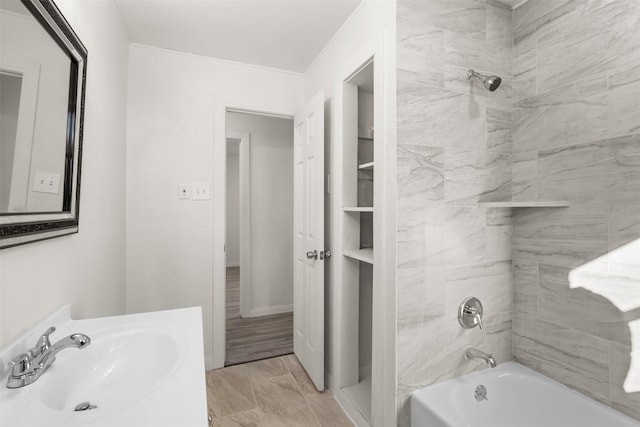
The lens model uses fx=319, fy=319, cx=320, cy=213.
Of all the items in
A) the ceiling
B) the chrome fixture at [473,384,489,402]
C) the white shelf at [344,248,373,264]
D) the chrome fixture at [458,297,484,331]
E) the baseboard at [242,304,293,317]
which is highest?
the ceiling

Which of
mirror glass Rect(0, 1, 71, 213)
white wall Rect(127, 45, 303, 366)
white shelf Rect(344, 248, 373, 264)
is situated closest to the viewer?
mirror glass Rect(0, 1, 71, 213)

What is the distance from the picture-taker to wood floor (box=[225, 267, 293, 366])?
279 cm

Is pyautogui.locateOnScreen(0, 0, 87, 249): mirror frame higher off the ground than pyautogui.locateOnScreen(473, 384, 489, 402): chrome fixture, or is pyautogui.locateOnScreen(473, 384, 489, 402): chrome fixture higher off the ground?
pyautogui.locateOnScreen(0, 0, 87, 249): mirror frame

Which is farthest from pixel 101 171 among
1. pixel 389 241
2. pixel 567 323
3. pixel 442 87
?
pixel 567 323

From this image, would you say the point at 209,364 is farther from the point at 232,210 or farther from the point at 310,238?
the point at 232,210

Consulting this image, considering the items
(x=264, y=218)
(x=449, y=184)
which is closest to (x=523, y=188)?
(x=449, y=184)

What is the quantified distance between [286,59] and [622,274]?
8.18 feet

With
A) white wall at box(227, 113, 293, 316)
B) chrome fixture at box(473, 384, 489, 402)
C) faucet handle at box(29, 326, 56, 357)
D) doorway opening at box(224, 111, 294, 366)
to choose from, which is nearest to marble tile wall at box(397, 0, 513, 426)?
chrome fixture at box(473, 384, 489, 402)

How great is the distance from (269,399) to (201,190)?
1.59 m

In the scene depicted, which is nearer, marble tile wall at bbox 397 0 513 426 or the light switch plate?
the light switch plate

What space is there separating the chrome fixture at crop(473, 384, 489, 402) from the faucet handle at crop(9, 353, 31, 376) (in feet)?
6.04

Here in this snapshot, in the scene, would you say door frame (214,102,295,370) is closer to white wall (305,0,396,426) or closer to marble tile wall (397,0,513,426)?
white wall (305,0,396,426)

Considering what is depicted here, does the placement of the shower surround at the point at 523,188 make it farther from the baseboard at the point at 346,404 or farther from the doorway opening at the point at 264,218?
the doorway opening at the point at 264,218

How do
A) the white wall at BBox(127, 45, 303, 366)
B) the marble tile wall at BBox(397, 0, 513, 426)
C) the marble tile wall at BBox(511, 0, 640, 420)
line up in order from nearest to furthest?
the marble tile wall at BBox(511, 0, 640, 420) → the marble tile wall at BBox(397, 0, 513, 426) → the white wall at BBox(127, 45, 303, 366)
